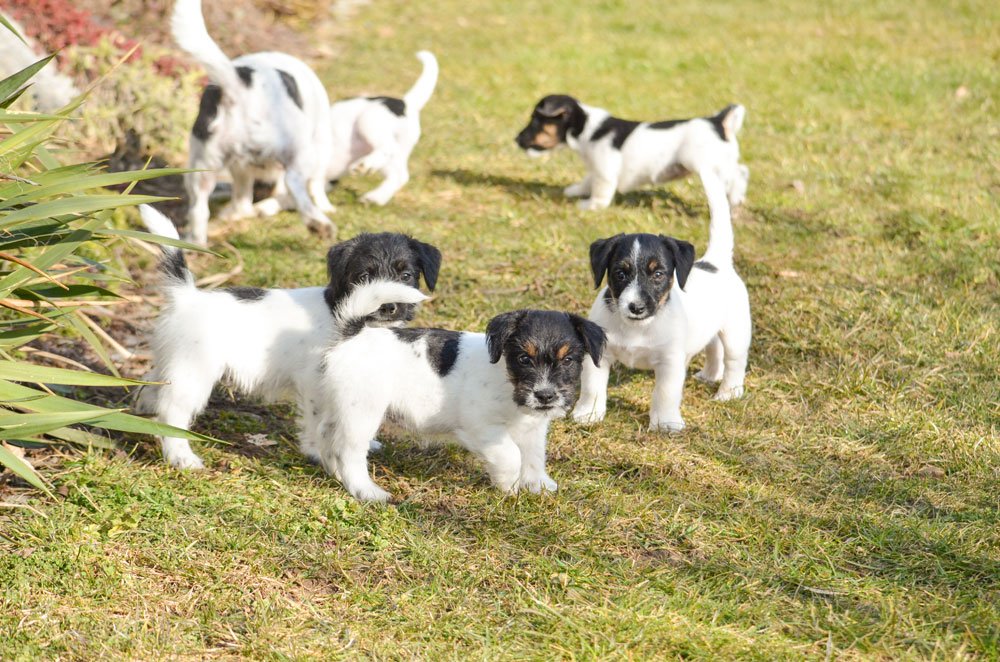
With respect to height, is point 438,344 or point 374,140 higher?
point 374,140

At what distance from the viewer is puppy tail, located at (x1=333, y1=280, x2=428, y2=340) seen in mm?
4164

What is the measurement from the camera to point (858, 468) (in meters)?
4.89

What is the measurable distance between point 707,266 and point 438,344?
176cm

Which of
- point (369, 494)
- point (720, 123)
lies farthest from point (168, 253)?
point (720, 123)

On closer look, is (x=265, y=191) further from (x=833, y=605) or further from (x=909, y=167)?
(x=833, y=605)

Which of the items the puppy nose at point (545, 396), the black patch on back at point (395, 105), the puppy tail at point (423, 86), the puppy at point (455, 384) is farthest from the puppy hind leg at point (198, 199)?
the puppy nose at point (545, 396)

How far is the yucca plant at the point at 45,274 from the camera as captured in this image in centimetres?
391

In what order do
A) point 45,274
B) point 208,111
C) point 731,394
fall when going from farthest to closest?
1. point 208,111
2. point 731,394
3. point 45,274

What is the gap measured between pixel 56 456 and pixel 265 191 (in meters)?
4.53

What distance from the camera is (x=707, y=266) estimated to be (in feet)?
18.6

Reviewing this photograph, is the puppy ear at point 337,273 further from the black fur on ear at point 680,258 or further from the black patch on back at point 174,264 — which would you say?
the black fur on ear at point 680,258

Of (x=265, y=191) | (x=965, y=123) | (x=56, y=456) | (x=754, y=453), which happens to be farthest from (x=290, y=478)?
(x=965, y=123)

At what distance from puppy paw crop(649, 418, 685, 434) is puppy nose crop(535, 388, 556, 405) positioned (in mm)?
1204

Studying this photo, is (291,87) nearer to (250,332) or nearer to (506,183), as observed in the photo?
(506,183)
